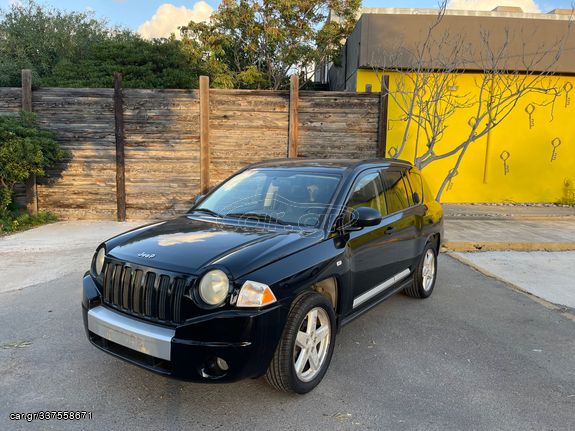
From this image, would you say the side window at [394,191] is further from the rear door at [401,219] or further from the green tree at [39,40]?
the green tree at [39,40]

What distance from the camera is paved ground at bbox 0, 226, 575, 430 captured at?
9.66ft

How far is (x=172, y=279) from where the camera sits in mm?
2908

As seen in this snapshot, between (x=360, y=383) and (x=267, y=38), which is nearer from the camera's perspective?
(x=360, y=383)

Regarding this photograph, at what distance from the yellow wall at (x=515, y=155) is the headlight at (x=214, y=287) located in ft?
33.5

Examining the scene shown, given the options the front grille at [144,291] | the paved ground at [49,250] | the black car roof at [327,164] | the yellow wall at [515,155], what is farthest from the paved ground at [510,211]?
the front grille at [144,291]

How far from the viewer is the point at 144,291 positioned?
2.99 m

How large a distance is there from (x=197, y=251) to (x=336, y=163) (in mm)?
1904

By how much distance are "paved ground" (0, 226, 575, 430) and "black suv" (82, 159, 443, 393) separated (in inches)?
12.3

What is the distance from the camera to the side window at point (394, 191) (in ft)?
15.4

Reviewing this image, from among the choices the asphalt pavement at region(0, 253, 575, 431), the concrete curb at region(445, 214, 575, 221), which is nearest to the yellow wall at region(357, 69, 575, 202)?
the concrete curb at region(445, 214, 575, 221)

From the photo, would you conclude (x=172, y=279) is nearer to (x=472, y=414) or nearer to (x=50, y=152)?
(x=472, y=414)

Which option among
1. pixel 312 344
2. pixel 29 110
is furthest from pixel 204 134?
pixel 312 344

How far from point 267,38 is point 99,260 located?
1531 cm

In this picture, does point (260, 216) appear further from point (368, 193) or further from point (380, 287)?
point (380, 287)
